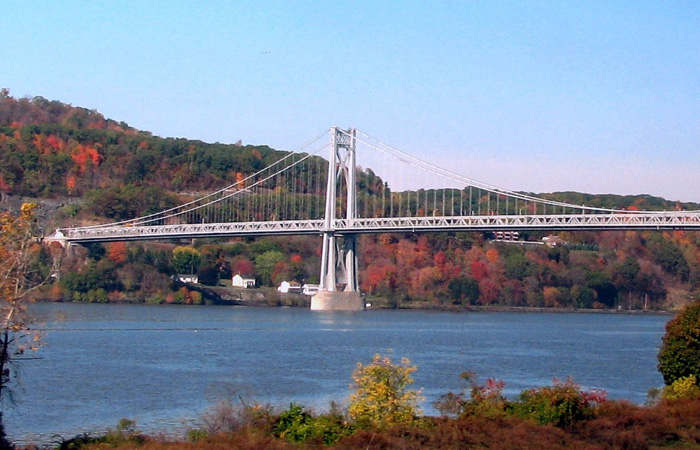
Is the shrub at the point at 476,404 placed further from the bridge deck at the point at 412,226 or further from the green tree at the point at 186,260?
the green tree at the point at 186,260

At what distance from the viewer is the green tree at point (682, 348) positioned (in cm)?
1580

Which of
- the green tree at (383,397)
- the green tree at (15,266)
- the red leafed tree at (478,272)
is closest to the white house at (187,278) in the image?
the red leafed tree at (478,272)

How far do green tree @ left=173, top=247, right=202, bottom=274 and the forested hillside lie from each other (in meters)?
0.06

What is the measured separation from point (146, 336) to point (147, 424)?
19363mm

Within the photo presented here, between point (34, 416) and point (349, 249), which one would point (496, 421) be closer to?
point (34, 416)

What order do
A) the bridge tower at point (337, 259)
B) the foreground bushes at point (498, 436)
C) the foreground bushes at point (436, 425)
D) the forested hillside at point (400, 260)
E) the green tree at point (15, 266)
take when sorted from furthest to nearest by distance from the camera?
the forested hillside at point (400, 260) < the bridge tower at point (337, 259) < the foreground bushes at point (436, 425) < the foreground bushes at point (498, 436) < the green tree at point (15, 266)

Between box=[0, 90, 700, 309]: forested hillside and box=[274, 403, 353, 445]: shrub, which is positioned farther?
box=[0, 90, 700, 309]: forested hillside

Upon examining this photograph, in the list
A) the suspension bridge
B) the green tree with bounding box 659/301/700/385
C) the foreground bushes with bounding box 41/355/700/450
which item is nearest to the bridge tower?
the suspension bridge

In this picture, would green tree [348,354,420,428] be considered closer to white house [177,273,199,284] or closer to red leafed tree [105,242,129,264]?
red leafed tree [105,242,129,264]

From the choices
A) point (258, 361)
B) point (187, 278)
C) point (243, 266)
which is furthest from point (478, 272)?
point (258, 361)

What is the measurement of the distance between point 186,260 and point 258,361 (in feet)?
117

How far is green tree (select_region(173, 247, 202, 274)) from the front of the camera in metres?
60.1

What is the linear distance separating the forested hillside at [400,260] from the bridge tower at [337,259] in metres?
5.97

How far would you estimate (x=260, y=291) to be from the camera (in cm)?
6216
